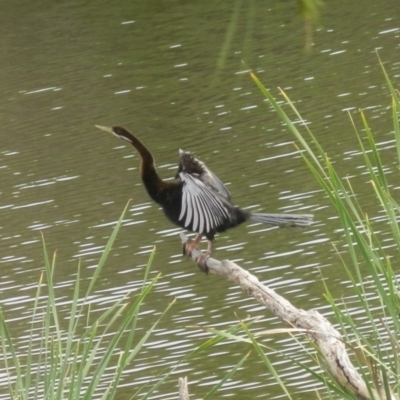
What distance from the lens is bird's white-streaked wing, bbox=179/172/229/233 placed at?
4629mm

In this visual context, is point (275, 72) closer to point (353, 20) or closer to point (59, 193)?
point (353, 20)

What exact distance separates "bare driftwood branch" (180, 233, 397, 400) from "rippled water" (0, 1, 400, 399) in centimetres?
191

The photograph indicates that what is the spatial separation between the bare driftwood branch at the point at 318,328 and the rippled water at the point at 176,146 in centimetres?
191

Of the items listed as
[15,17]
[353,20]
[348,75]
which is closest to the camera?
[348,75]

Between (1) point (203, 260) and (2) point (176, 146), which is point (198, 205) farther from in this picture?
(2) point (176, 146)

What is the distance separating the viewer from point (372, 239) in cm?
201

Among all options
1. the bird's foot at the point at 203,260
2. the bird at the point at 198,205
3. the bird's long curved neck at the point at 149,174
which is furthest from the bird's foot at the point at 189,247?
the bird's long curved neck at the point at 149,174

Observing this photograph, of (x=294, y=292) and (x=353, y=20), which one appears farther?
(x=353, y=20)

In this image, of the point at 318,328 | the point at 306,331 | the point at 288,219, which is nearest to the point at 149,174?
the point at 288,219

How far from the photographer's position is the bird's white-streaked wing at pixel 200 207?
4.63m

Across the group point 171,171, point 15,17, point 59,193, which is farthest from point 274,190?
point 15,17

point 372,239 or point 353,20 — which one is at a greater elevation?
point 372,239

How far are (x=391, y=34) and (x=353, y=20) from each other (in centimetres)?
132

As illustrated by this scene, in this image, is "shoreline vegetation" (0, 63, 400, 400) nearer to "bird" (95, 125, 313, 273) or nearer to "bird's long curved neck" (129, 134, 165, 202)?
"bird" (95, 125, 313, 273)
